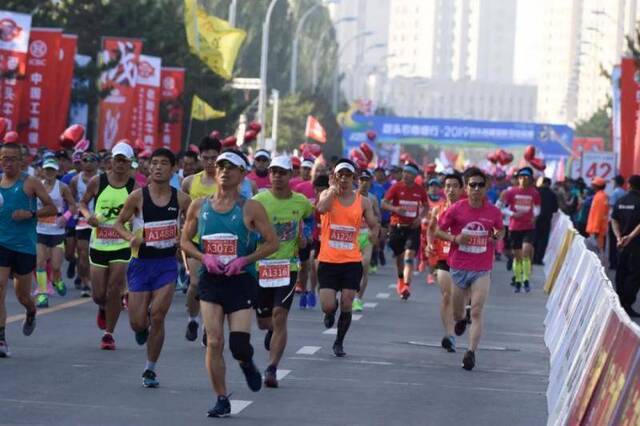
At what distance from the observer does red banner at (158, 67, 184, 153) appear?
4625 cm

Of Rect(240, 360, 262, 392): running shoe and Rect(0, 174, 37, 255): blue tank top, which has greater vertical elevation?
Rect(0, 174, 37, 255): blue tank top

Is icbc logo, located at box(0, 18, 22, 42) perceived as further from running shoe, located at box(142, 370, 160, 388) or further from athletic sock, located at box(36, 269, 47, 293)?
running shoe, located at box(142, 370, 160, 388)

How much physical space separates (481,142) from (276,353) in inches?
3031

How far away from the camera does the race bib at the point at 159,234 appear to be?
528 inches

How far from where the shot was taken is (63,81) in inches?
1427

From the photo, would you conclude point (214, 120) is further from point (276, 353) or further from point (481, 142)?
point (276, 353)

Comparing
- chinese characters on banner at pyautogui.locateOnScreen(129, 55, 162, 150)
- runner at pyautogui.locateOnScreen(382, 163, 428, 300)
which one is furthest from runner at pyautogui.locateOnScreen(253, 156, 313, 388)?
chinese characters on banner at pyautogui.locateOnScreen(129, 55, 162, 150)

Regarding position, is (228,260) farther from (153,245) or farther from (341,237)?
(341,237)

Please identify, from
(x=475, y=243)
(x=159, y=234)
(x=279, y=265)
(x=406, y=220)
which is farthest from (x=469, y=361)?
(x=406, y=220)

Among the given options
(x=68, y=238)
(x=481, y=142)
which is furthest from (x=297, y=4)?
(x=68, y=238)

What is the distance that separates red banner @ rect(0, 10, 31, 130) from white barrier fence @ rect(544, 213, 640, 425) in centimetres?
1761

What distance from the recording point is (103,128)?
41531mm

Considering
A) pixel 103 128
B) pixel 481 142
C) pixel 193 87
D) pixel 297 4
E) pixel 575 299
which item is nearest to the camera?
pixel 575 299

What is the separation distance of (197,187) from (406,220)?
28.5 ft
